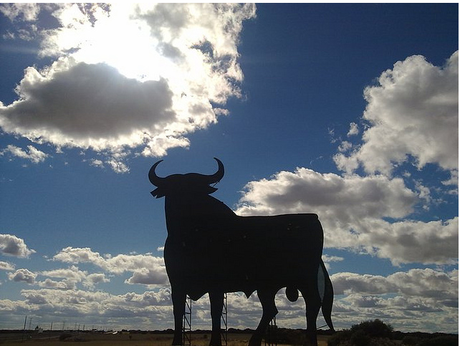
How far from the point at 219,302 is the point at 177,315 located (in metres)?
1.15

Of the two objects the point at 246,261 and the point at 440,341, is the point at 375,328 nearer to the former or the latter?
the point at 440,341

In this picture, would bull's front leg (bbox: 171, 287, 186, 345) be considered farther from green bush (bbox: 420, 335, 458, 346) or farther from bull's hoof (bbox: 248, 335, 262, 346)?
green bush (bbox: 420, 335, 458, 346)

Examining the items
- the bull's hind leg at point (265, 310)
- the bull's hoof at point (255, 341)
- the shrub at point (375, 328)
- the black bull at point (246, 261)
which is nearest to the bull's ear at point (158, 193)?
the black bull at point (246, 261)

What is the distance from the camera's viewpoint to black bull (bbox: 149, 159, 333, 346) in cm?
1270

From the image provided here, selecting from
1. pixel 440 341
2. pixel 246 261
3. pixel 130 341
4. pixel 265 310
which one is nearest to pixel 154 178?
pixel 246 261

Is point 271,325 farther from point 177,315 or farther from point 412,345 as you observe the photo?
point 412,345

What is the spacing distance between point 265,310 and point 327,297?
5.64ft

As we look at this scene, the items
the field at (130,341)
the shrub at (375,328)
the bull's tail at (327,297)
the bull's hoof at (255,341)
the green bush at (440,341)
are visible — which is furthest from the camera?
the shrub at (375,328)

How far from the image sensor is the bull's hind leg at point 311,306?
1253 cm

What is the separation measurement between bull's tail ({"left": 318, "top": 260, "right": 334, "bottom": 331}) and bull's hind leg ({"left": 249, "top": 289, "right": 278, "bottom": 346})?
1301mm

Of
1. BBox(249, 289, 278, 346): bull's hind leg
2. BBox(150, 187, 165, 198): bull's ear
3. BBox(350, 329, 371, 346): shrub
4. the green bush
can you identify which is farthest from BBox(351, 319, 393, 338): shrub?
BBox(150, 187, 165, 198): bull's ear

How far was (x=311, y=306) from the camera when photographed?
12641 millimetres

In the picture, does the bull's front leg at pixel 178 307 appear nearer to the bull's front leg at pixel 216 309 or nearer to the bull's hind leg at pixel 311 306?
the bull's front leg at pixel 216 309

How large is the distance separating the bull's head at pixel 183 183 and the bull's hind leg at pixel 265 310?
313cm
